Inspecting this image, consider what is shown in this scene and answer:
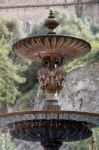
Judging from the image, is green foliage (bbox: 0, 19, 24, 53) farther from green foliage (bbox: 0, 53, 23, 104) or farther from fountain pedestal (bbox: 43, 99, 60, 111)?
fountain pedestal (bbox: 43, 99, 60, 111)

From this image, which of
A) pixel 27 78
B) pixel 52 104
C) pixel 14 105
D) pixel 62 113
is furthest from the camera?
pixel 27 78

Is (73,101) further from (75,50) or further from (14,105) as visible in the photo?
(75,50)

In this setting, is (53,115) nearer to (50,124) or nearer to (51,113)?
(51,113)

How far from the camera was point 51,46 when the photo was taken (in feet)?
33.8

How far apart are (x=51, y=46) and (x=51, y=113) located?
144 cm

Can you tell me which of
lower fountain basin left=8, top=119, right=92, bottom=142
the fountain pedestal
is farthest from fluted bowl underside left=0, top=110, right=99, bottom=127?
the fountain pedestal

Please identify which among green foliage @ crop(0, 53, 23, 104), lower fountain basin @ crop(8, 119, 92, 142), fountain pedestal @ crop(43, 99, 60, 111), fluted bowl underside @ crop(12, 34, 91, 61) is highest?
fluted bowl underside @ crop(12, 34, 91, 61)

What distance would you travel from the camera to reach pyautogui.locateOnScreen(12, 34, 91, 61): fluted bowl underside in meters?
10.1

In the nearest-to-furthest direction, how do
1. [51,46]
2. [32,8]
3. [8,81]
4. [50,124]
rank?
[50,124] → [51,46] → [8,81] → [32,8]

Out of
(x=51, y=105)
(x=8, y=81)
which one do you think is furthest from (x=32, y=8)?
(x=51, y=105)

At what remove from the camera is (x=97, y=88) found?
87.0 feet

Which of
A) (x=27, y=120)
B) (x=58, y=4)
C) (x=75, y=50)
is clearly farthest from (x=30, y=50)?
(x=58, y=4)

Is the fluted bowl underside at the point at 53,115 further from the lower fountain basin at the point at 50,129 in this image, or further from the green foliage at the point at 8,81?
the green foliage at the point at 8,81

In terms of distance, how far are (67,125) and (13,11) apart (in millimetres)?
52700
